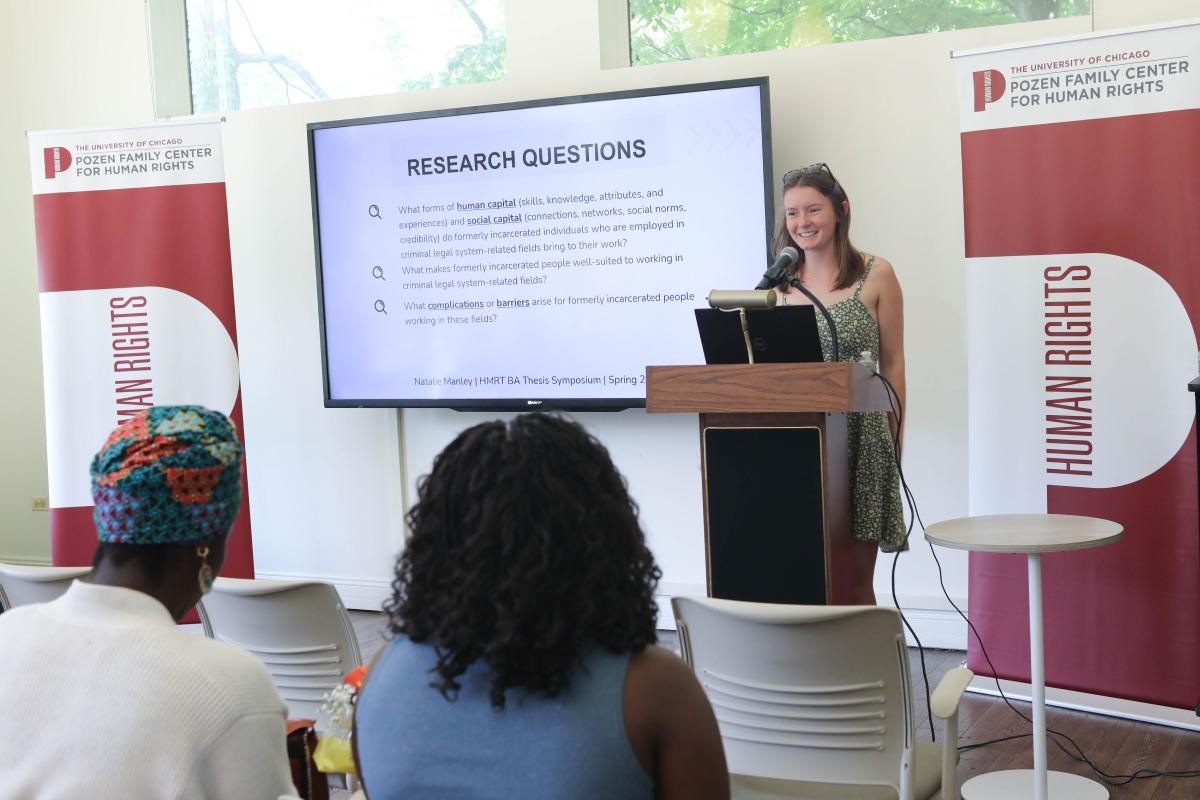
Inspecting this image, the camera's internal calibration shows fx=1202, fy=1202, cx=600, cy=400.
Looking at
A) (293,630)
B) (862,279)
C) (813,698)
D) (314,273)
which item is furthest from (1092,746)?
(314,273)

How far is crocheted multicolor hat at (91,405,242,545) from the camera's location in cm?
142

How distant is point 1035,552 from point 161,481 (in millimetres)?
2161

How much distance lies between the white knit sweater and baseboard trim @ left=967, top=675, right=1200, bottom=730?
2949 mm

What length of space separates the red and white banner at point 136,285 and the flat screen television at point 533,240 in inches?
20.9

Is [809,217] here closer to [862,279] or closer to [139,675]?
[862,279]

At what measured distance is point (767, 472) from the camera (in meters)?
2.79

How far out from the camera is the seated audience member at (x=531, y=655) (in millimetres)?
1276

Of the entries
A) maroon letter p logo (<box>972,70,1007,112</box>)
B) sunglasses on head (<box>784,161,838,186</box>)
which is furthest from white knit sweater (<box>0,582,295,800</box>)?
sunglasses on head (<box>784,161,838,186</box>)

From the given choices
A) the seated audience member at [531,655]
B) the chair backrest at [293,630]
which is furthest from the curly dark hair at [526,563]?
the chair backrest at [293,630]

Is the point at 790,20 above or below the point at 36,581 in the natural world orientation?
above

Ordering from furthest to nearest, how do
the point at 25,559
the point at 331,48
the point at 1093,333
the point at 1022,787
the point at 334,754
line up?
the point at 25,559 → the point at 331,48 → the point at 1093,333 → the point at 1022,787 → the point at 334,754

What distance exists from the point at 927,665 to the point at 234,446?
3.72m

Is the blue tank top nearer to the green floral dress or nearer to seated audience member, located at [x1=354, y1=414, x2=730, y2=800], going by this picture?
seated audience member, located at [x1=354, y1=414, x2=730, y2=800]

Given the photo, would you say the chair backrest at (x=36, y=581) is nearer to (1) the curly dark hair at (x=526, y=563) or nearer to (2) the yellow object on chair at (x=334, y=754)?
(2) the yellow object on chair at (x=334, y=754)
